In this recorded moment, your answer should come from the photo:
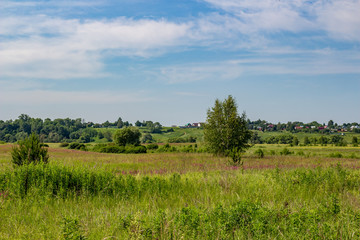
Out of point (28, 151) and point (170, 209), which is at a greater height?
point (28, 151)

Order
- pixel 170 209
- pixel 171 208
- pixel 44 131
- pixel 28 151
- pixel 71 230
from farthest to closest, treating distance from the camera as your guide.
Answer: pixel 44 131 < pixel 28 151 < pixel 171 208 < pixel 170 209 < pixel 71 230

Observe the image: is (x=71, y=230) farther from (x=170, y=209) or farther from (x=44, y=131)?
(x=44, y=131)

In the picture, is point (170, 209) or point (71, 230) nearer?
point (71, 230)

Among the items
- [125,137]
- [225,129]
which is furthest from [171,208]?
[125,137]

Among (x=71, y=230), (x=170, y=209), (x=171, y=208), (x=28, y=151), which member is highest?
(x=28, y=151)

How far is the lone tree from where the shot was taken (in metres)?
33.5

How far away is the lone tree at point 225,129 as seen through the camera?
33.5 metres

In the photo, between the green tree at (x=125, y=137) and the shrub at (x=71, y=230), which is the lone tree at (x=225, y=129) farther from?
the green tree at (x=125, y=137)

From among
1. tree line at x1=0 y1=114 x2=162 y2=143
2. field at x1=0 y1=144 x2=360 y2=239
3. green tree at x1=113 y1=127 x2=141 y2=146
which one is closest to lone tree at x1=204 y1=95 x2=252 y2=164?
field at x1=0 y1=144 x2=360 y2=239

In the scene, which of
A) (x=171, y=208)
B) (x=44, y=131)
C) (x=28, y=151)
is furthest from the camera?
(x=44, y=131)

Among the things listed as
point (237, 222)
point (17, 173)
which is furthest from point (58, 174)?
point (237, 222)

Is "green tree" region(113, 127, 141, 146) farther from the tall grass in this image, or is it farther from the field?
the field

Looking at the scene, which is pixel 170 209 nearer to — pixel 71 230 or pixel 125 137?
pixel 71 230

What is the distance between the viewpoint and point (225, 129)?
110 feet
